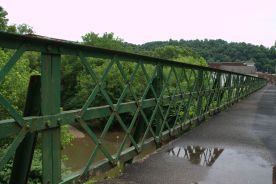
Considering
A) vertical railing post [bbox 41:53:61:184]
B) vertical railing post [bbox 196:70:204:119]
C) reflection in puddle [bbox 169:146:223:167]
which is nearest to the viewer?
vertical railing post [bbox 41:53:61:184]

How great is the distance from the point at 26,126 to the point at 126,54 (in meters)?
1.99

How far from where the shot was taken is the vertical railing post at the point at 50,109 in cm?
340

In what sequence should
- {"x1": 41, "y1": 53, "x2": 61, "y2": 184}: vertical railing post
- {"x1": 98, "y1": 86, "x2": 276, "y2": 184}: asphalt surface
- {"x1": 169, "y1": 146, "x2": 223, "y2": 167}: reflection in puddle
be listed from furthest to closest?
{"x1": 169, "y1": 146, "x2": 223, "y2": 167}: reflection in puddle < {"x1": 98, "y1": 86, "x2": 276, "y2": 184}: asphalt surface < {"x1": 41, "y1": 53, "x2": 61, "y2": 184}: vertical railing post

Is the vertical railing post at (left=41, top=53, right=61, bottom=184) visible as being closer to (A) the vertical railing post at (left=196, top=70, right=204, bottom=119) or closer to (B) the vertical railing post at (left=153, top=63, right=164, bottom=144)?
(B) the vertical railing post at (left=153, top=63, right=164, bottom=144)

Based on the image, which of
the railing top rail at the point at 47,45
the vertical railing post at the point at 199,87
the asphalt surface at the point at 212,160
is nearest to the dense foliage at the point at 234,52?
the vertical railing post at the point at 199,87

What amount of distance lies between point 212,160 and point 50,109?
139 inches

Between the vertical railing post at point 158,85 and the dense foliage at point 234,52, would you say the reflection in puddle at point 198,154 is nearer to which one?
the vertical railing post at point 158,85

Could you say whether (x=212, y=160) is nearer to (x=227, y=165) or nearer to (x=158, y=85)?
(x=227, y=165)

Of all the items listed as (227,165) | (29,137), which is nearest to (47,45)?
(29,137)

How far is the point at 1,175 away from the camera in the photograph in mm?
11273

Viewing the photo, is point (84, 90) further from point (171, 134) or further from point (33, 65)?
point (171, 134)

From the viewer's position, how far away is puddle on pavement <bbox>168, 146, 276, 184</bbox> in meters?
5.08

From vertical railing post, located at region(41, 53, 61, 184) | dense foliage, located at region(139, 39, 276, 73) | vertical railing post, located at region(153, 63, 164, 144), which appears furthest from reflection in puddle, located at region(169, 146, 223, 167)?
dense foliage, located at region(139, 39, 276, 73)

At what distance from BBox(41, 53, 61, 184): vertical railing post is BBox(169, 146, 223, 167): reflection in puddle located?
2.87 m
